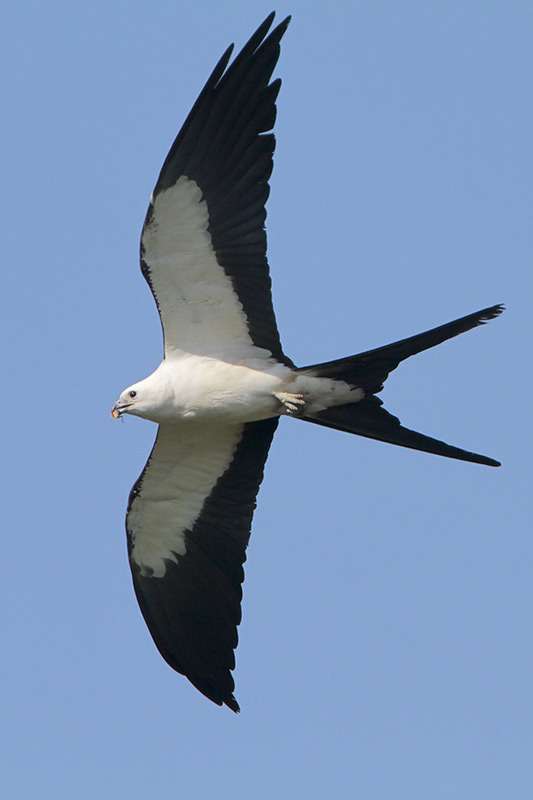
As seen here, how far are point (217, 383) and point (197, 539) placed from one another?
153 centimetres

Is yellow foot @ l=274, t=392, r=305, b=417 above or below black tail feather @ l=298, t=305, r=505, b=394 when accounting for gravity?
below

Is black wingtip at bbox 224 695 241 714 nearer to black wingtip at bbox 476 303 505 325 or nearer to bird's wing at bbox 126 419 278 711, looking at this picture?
bird's wing at bbox 126 419 278 711

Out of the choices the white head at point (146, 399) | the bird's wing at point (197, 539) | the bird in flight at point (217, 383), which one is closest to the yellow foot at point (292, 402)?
the bird in flight at point (217, 383)

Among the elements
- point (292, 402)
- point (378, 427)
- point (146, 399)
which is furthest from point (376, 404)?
point (146, 399)

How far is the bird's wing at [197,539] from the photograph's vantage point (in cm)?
1078

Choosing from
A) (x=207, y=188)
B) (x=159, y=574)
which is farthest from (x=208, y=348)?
(x=159, y=574)

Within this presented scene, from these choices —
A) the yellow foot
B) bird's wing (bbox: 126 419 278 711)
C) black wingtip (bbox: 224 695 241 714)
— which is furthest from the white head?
black wingtip (bbox: 224 695 241 714)

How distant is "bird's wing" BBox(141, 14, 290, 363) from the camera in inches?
383

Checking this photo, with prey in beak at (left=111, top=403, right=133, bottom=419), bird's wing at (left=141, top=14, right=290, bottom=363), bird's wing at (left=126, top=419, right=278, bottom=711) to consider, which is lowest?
bird's wing at (left=126, top=419, right=278, bottom=711)

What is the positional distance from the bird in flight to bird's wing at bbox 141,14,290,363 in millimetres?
11

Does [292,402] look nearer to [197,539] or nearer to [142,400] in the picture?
[142,400]

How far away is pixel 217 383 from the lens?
10.2 m

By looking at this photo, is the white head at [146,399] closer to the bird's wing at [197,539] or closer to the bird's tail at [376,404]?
the bird's wing at [197,539]

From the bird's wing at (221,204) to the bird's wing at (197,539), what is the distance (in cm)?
107
